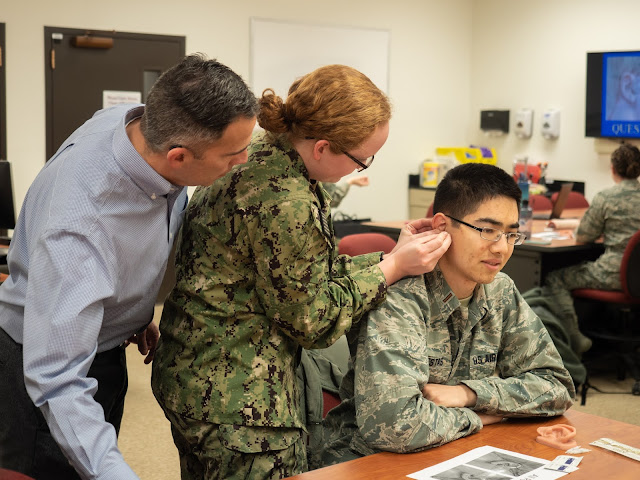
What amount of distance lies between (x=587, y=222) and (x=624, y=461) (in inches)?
141

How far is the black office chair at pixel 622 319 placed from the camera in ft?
15.5

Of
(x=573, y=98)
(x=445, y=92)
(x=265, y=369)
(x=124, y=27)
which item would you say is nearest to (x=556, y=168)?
(x=573, y=98)

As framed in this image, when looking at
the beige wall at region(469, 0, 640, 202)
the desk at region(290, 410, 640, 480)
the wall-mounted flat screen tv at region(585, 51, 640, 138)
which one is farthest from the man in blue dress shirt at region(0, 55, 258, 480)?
the beige wall at region(469, 0, 640, 202)

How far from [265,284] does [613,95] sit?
6538mm

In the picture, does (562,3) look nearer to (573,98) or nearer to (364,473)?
(573,98)

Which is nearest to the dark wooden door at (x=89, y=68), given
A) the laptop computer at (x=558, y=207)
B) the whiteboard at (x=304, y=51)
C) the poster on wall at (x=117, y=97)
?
the poster on wall at (x=117, y=97)

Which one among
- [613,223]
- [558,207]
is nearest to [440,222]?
[613,223]

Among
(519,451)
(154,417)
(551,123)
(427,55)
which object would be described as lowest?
(154,417)

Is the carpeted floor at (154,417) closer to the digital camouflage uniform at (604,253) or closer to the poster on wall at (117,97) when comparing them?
the digital camouflage uniform at (604,253)

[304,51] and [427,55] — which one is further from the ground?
[427,55]

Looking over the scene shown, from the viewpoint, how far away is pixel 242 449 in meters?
1.74

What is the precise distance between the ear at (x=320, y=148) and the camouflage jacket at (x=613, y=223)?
3739 mm

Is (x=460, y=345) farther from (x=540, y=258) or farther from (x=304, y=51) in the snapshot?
(x=304, y=51)

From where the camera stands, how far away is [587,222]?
5098 millimetres
